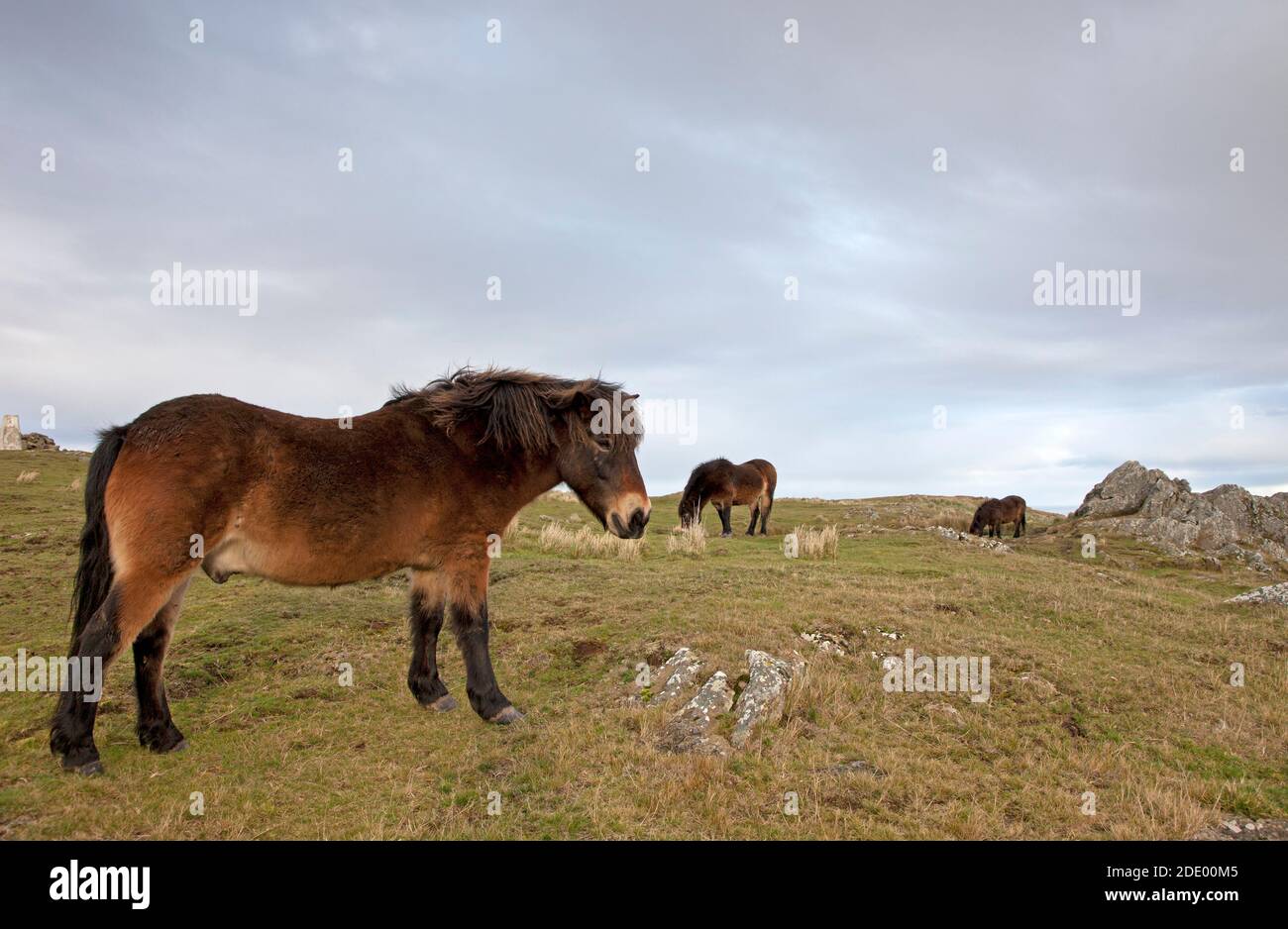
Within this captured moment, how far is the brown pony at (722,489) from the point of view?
24.1 m

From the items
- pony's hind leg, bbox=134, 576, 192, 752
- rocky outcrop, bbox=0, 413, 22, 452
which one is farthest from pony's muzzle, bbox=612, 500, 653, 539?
rocky outcrop, bbox=0, 413, 22, 452

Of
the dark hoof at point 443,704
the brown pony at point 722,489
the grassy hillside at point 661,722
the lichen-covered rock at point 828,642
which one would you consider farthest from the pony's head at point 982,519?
the dark hoof at point 443,704

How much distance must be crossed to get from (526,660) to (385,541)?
283cm

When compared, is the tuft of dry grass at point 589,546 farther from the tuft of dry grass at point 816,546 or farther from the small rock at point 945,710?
the small rock at point 945,710

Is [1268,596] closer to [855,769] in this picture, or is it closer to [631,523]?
[855,769]

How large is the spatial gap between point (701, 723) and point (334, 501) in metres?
3.50

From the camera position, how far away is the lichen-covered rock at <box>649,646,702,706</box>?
6520 mm

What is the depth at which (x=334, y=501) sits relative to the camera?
17.5ft

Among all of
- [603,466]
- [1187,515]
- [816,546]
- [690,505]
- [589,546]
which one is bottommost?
[816,546]

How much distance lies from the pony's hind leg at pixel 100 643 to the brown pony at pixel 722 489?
1914 cm

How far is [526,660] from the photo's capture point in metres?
7.79

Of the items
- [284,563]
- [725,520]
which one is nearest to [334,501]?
[284,563]
